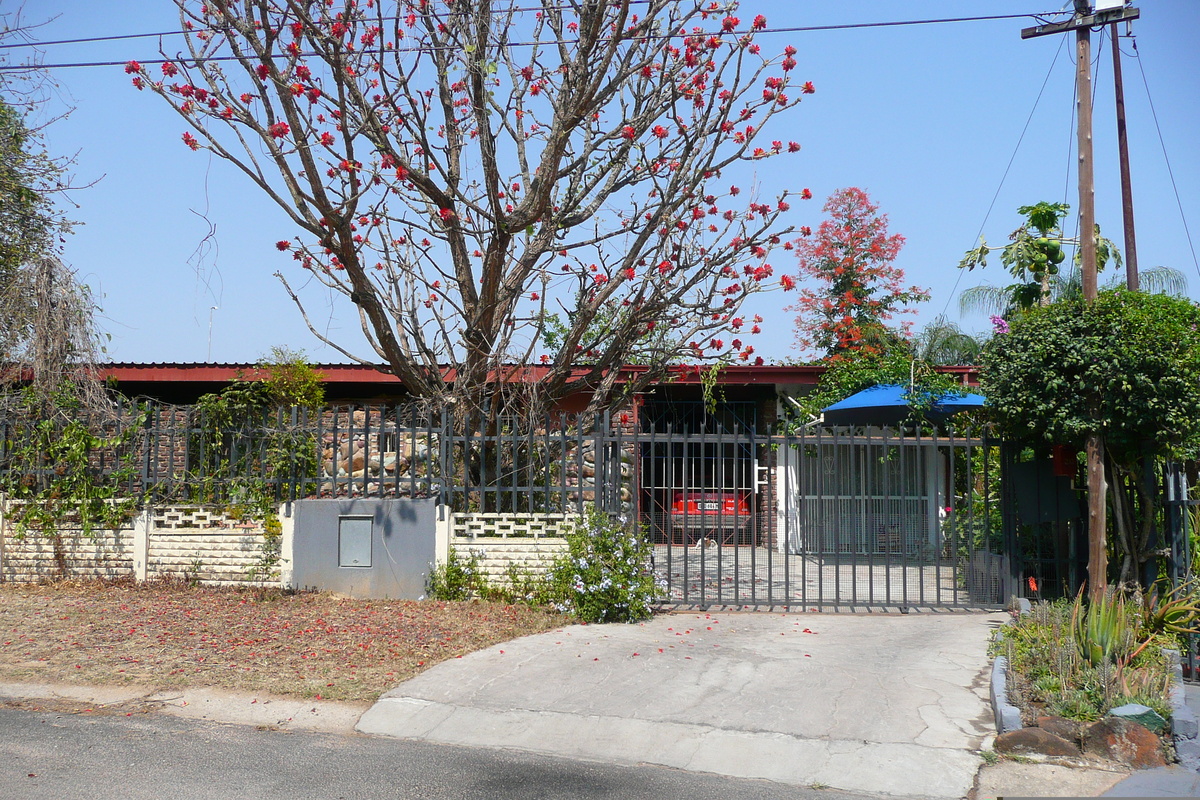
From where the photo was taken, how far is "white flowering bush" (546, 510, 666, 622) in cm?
857

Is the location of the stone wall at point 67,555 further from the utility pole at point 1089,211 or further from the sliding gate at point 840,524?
the utility pole at point 1089,211

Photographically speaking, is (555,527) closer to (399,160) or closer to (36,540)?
(399,160)

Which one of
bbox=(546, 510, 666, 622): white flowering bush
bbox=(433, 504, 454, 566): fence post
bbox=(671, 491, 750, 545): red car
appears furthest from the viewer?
bbox=(671, 491, 750, 545): red car

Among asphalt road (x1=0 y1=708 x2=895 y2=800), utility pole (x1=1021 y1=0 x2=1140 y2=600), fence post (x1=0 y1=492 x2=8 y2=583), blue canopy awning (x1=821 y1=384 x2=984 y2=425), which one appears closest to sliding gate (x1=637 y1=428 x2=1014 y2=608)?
blue canopy awning (x1=821 y1=384 x2=984 y2=425)

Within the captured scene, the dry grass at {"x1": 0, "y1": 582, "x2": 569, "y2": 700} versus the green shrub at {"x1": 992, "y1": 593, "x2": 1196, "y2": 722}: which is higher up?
the green shrub at {"x1": 992, "y1": 593, "x2": 1196, "y2": 722}

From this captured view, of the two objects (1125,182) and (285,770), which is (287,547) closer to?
(285,770)

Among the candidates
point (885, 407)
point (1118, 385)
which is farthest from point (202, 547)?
point (1118, 385)

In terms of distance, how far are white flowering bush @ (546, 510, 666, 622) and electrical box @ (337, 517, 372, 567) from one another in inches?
75.4

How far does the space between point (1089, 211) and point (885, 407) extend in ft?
12.9

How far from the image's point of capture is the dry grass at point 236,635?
655cm

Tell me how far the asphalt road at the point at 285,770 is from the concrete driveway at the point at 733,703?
9.7 inches

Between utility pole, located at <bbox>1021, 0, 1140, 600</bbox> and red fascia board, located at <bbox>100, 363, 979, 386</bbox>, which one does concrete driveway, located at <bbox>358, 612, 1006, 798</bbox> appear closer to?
utility pole, located at <bbox>1021, 0, 1140, 600</bbox>

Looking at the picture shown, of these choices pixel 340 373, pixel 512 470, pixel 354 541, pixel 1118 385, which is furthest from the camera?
pixel 340 373

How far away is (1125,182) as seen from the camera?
55.9 ft
